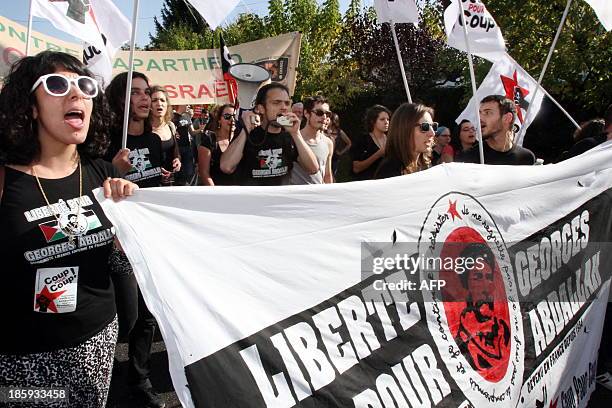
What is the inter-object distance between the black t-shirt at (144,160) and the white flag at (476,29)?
2.77 meters

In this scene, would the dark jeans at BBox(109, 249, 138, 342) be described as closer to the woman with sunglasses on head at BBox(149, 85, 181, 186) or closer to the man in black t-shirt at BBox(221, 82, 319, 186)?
the man in black t-shirt at BBox(221, 82, 319, 186)

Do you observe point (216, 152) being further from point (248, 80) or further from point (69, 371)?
point (69, 371)

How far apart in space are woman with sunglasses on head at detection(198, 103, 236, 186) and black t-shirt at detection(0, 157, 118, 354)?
195 centimetres

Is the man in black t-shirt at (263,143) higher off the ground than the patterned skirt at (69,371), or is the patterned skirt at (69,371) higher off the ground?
the man in black t-shirt at (263,143)

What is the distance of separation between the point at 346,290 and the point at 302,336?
10.4 inches

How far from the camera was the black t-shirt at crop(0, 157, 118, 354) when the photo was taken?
176 cm

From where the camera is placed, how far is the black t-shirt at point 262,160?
373cm

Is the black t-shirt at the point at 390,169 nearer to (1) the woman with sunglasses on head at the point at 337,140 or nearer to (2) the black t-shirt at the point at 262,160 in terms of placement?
(2) the black t-shirt at the point at 262,160

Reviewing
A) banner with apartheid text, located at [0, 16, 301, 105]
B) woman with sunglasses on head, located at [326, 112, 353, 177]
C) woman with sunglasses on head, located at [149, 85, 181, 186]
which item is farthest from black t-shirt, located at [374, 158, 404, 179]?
banner with apartheid text, located at [0, 16, 301, 105]

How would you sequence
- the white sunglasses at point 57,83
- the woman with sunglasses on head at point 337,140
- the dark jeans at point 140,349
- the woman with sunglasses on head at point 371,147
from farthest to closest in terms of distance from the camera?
the woman with sunglasses on head at point 337,140 < the woman with sunglasses on head at point 371,147 < the dark jeans at point 140,349 < the white sunglasses at point 57,83

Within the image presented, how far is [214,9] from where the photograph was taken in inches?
115

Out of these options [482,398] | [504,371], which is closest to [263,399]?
Result: [482,398]

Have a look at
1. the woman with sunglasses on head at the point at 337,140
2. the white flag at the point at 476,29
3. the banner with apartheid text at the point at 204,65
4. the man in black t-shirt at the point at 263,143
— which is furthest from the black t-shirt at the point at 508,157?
the banner with apartheid text at the point at 204,65

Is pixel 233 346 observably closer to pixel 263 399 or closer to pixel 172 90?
pixel 263 399
